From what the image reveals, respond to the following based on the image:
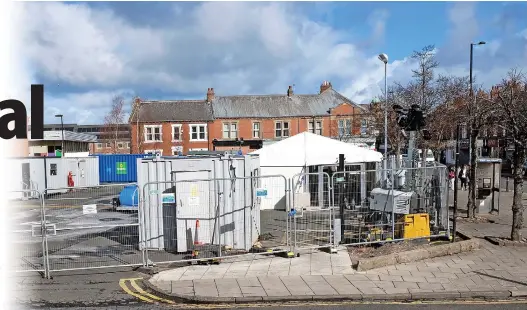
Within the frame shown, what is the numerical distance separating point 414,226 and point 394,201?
78cm

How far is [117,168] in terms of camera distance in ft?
128

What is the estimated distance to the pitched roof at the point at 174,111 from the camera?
188 feet

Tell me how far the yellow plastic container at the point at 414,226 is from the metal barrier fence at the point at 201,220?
293 centimetres

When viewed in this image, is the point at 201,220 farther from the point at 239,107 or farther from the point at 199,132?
the point at 239,107

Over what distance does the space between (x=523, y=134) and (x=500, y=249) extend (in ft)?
10.1

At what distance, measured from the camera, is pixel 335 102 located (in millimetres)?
59469

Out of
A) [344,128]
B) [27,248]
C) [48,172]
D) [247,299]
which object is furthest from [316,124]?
[247,299]

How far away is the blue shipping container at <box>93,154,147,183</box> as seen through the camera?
128 ft

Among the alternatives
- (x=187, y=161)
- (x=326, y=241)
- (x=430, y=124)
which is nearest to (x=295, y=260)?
(x=326, y=241)

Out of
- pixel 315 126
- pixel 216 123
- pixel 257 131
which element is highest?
pixel 216 123

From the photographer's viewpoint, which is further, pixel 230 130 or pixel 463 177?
pixel 230 130

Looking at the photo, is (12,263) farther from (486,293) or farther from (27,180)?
(27,180)

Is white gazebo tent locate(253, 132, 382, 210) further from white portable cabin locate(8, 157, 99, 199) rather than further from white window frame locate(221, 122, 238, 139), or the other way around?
white window frame locate(221, 122, 238, 139)

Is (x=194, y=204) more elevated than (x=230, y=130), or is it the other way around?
(x=230, y=130)
